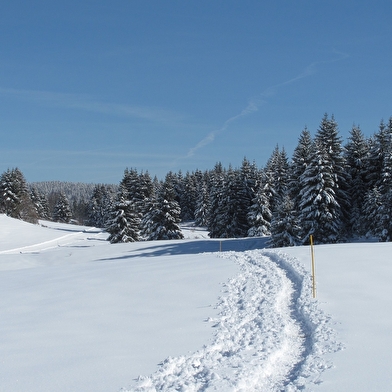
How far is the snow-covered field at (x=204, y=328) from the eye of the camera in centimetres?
635

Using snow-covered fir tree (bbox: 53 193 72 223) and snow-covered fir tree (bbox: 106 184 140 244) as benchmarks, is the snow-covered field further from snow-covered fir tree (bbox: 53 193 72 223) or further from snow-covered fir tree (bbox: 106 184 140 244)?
snow-covered fir tree (bbox: 53 193 72 223)

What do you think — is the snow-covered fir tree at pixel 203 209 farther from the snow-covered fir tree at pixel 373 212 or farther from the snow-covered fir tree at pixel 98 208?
the snow-covered fir tree at pixel 373 212

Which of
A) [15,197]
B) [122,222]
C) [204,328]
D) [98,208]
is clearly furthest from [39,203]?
[204,328]

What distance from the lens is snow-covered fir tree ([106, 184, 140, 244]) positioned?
42375 mm

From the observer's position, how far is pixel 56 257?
30.2m

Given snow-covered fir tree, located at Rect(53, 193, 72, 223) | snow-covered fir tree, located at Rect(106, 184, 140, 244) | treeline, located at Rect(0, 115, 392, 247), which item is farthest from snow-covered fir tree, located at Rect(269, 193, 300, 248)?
snow-covered fir tree, located at Rect(53, 193, 72, 223)

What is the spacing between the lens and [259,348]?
7562mm

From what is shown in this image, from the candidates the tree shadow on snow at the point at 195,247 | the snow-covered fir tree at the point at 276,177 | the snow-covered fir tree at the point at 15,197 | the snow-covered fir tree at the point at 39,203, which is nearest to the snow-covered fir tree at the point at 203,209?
the snow-covered fir tree at the point at 276,177

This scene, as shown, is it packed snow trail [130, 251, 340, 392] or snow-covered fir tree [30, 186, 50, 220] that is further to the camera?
snow-covered fir tree [30, 186, 50, 220]

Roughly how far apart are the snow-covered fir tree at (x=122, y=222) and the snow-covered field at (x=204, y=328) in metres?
25.6

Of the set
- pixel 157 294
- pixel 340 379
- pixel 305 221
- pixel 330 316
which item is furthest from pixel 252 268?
pixel 305 221

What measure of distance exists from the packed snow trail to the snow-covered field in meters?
0.03

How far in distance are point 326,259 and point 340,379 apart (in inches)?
428

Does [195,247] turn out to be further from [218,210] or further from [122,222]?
[218,210]
